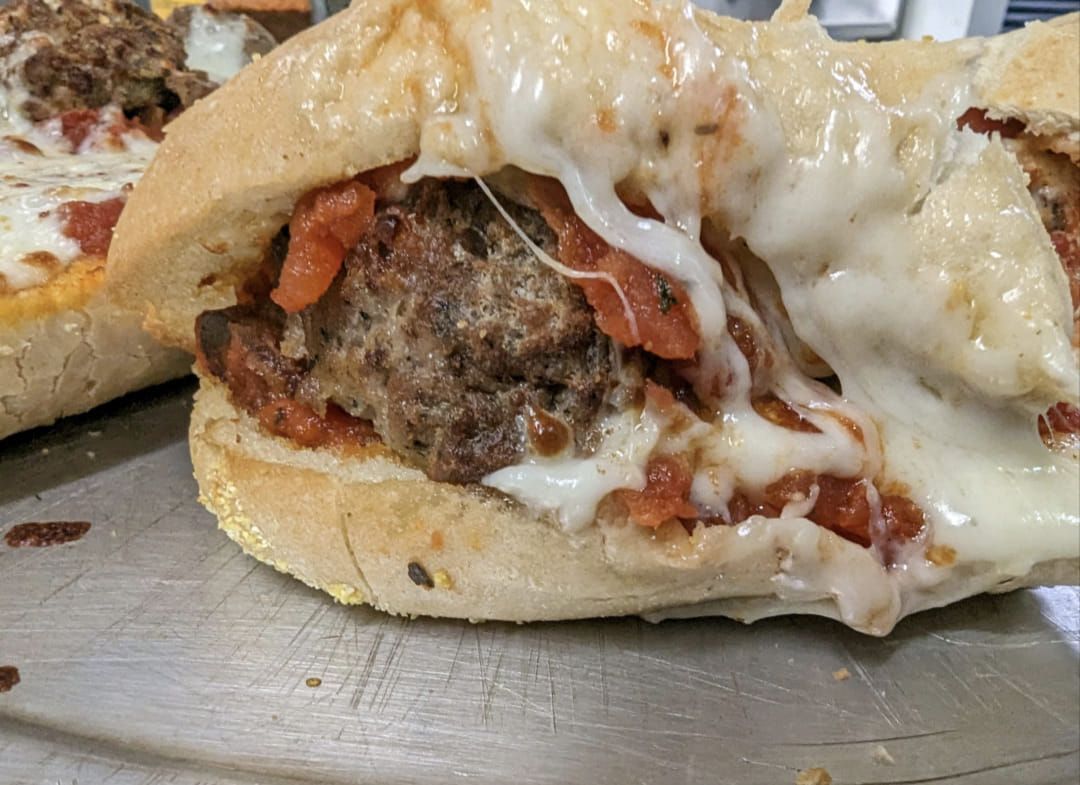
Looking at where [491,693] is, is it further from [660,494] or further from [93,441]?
[93,441]

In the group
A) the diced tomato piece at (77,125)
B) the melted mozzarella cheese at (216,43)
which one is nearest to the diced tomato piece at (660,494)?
the diced tomato piece at (77,125)

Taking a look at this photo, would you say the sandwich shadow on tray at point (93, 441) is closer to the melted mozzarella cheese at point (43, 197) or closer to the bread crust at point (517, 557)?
the melted mozzarella cheese at point (43, 197)

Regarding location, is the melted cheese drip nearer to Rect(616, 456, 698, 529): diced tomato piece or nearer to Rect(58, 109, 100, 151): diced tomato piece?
Rect(616, 456, 698, 529): diced tomato piece

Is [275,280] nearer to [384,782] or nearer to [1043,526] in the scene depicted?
[384,782]

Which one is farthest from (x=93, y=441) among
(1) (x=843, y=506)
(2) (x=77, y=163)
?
(1) (x=843, y=506)

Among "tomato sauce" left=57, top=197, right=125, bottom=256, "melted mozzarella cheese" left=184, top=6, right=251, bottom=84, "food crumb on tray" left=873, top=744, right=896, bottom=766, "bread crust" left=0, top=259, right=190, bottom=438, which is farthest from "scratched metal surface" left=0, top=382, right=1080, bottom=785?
"melted mozzarella cheese" left=184, top=6, right=251, bottom=84

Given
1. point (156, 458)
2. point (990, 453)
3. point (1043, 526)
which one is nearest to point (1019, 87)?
point (990, 453)
